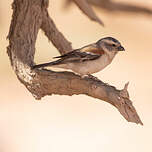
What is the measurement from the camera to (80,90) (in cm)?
534

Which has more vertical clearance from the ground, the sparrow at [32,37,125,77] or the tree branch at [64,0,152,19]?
the tree branch at [64,0,152,19]

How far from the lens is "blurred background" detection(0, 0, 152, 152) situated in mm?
8836

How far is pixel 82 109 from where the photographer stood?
32.4ft

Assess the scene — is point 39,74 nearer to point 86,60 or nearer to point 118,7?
point 86,60

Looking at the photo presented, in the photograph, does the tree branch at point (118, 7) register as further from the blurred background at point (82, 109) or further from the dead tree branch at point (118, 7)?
the blurred background at point (82, 109)

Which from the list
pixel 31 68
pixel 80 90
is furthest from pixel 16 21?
pixel 80 90

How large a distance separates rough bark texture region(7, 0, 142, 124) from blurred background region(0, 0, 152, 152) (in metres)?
2.53

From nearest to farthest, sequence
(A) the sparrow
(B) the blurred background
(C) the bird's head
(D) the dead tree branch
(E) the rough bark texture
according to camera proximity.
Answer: (E) the rough bark texture < (A) the sparrow < (C) the bird's head < (B) the blurred background < (D) the dead tree branch

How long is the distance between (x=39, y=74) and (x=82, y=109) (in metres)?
4.43

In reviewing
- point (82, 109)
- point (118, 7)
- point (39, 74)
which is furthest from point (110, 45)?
point (118, 7)

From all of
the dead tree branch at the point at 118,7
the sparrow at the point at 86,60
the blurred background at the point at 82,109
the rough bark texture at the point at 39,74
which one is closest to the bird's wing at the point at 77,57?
the sparrow at the point at 86,60

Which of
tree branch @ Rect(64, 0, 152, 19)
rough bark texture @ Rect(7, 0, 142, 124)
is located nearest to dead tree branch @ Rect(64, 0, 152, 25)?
tree branch @ Rect(64, 0, 152, 19)

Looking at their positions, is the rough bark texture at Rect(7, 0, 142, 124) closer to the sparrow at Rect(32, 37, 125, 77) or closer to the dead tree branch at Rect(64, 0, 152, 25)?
the sparrow at Rect(32, 37, 125, 77)

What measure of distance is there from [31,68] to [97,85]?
0.67m
